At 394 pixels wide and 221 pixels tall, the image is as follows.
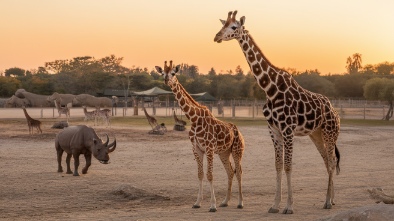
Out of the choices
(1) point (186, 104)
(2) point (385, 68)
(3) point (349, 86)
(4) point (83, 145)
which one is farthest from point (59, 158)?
(2) point (385, 68)

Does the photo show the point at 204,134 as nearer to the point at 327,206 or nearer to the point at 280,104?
the point at 280,104

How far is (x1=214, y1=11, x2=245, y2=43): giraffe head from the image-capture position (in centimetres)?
1251

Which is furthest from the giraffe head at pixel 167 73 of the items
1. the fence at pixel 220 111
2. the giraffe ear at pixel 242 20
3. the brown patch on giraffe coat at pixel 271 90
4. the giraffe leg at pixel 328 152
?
the fence at pixel 220 111

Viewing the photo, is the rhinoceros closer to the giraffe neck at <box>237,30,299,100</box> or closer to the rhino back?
the rhino back

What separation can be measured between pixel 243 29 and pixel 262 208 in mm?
3820

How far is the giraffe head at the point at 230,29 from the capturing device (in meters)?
12.5

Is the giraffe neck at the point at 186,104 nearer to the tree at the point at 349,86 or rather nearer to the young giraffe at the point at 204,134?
the young giraffe at the point at 204,134

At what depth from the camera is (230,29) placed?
494 inches

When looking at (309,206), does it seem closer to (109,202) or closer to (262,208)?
(262,208)

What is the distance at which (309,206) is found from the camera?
43.1 feet

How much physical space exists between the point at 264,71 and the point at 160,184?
18.4 feet

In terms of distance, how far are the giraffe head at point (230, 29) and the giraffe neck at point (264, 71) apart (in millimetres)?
149

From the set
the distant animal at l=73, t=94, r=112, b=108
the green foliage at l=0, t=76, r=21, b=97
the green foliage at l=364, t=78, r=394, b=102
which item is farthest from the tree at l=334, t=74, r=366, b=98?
the green foliage at l=0, t=76, r=21, b=97

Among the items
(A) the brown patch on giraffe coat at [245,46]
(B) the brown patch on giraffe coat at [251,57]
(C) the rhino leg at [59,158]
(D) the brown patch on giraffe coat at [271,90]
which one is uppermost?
(A) the brown patch on giraffe coat at [245,46]
